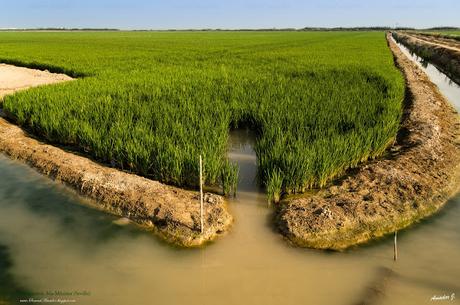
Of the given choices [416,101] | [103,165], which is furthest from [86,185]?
[416,101]

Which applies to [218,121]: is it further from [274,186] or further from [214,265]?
[214,265]

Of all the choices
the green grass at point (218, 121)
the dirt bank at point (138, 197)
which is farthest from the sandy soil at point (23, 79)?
the dirt bank at point (138, 197)

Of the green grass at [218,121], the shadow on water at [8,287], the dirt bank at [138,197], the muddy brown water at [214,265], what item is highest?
the green grass at [218,121]

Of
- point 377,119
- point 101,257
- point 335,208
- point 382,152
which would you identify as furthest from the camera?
point 377,119

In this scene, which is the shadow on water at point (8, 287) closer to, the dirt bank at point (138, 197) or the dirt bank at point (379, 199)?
the dirt bank at point (138, 197)

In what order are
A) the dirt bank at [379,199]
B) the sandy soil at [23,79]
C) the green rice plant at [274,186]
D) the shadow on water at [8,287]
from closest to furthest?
1. the shadow on water at [8,287]
2. the dirt bank at [379,199]
3. the green rice plant at [274,186]
4. the sandy soil at [23,79]

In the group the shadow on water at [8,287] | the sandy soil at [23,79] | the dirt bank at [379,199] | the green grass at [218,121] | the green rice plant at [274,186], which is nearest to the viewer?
the shadow on water at [8,287]

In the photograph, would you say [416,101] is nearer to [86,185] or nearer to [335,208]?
[335,208]
